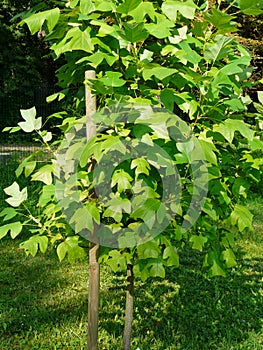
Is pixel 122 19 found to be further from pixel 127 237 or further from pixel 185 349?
pixel 185 349

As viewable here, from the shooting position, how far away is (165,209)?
186 centimetres

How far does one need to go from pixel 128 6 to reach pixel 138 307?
8.81 feet

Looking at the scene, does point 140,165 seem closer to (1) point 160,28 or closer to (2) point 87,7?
(1) point 160,28

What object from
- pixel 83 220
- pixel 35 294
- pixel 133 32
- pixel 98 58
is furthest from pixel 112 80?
pixel 35 294

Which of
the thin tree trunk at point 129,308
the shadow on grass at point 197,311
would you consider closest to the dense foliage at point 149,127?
the thin tree trunk at point 129,308

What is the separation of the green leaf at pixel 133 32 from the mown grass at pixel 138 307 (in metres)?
2.16

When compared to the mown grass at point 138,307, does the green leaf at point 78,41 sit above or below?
above

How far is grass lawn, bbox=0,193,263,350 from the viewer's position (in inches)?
131

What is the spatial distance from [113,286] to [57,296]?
504 mm

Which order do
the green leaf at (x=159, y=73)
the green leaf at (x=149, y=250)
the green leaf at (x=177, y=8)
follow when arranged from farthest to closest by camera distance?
the green leaf at (x=149, y=250) < the green leaf at (x=177, y=8) < the green leaf at (x=159, y=73)

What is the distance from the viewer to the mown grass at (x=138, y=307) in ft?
10.9

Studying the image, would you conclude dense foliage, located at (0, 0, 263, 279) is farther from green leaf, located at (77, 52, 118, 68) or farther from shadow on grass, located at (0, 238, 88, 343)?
shadow on grass, located at (0, 238, 88, 343)

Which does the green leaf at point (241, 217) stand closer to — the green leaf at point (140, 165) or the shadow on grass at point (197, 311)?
the green leaf at point (140, 165)

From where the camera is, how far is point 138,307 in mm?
3857
